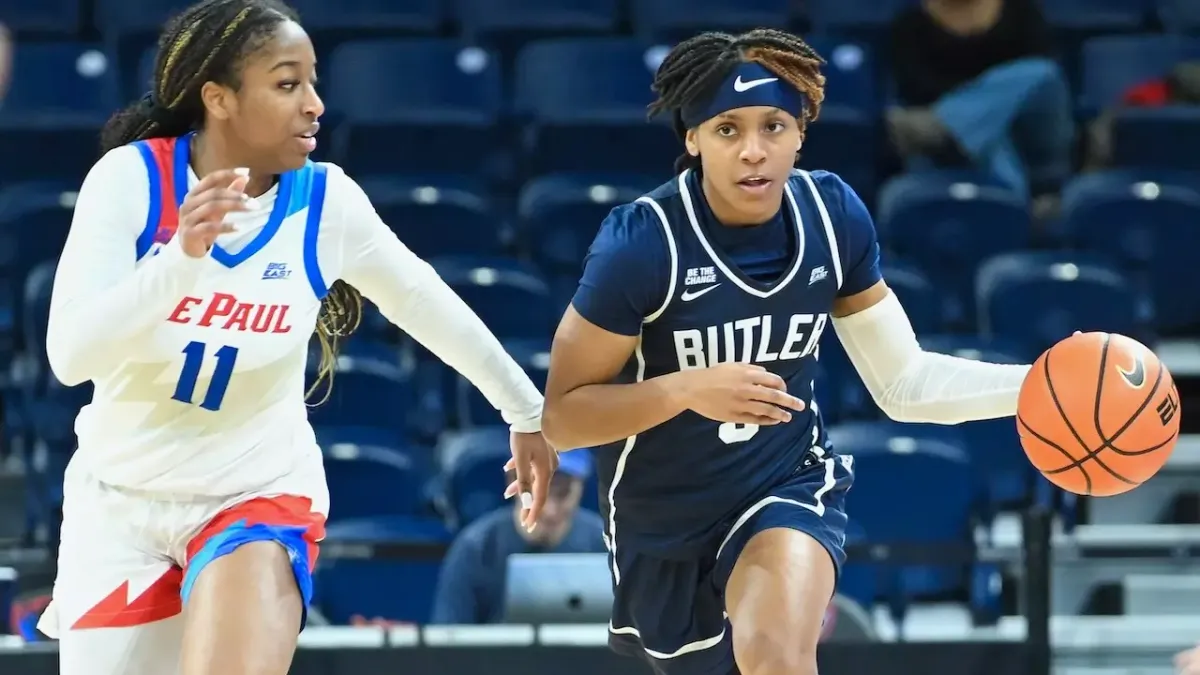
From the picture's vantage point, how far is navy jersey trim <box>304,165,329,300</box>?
360cm

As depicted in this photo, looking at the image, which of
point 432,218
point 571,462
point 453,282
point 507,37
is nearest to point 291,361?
point 571,462

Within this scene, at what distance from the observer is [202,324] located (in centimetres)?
347

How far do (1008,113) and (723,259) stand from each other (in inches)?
181

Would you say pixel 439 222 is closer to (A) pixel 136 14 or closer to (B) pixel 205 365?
(A) pixel 136 14

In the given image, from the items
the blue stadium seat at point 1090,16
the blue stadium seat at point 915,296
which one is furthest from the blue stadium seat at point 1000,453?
the blue stadium seat at point 1090,16

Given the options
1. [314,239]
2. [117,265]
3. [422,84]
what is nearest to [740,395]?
[314,239]

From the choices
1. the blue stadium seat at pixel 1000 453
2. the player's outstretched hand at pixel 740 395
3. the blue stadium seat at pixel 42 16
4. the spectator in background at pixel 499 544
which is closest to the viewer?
the player's outstretched hand at pixel 740 395

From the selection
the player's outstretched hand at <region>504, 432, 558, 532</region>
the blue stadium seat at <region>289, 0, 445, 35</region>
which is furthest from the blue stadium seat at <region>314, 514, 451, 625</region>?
the blue stadium seat at <region>289, 0, 445, 35</region>

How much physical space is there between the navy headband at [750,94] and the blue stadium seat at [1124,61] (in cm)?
516

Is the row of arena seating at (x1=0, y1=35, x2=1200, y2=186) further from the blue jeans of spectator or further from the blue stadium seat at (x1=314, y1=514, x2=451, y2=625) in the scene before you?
the blue stadium seat at (x1=314, y1=514, x2=451, y2=625)

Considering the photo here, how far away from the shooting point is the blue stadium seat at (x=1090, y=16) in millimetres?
9070

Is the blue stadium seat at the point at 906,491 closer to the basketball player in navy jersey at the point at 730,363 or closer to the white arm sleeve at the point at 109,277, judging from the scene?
the basketball player in navy jersey at the point at 730,363

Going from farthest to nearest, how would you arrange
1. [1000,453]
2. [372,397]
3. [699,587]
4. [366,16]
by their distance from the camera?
[366,16]
[1000,453]
[372,397]
[699,587]

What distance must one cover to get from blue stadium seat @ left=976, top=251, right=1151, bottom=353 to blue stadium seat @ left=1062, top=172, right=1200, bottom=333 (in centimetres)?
36
